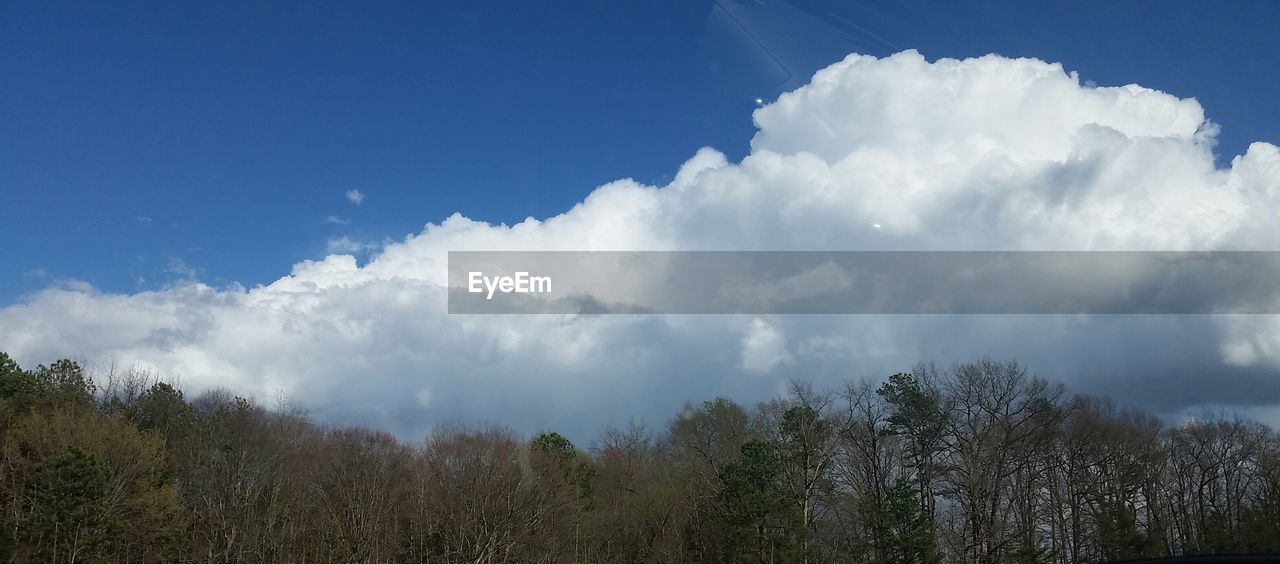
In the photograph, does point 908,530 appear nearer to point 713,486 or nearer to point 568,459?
point 713,486

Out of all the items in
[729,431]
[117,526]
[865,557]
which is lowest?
[865,557]

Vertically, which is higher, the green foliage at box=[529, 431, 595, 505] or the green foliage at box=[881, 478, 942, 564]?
the green foliage at box=[529, 431, 595, 505]

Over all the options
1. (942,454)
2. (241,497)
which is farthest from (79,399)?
(942,454)

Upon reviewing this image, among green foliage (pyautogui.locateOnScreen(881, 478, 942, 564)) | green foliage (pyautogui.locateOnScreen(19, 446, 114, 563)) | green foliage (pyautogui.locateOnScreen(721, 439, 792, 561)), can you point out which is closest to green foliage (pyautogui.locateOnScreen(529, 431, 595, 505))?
green foliage (pyautogui.locateOnScreen(721, 439, 792, 561))

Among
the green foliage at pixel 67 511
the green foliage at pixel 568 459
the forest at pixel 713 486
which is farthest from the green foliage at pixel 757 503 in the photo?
the green foliage at pixel 67 511

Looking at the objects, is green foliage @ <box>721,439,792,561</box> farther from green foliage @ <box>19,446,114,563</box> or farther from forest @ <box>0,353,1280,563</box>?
green foliage @ <box>19,446,114,563</box>

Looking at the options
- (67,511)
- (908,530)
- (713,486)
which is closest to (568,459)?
(713,486)

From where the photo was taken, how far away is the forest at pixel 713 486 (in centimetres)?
4909

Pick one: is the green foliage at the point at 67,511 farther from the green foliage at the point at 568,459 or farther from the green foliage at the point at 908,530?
the green foliage at the point at 908,530

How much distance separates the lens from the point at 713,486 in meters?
61.0

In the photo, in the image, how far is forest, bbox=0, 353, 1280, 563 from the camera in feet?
161

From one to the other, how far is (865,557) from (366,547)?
32218 millimetres

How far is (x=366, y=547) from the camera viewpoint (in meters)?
53.4

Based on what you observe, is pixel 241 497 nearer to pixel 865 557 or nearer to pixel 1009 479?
pixel 865 557
